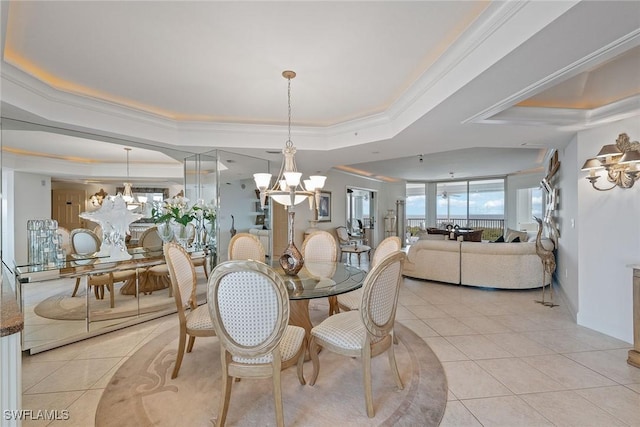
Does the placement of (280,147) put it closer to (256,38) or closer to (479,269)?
(256,38)

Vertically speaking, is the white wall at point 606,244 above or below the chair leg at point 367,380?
above

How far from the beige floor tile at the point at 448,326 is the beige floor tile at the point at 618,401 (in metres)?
1.11

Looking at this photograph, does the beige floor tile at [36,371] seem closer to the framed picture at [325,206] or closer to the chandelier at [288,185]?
the chandelier at [288,185]

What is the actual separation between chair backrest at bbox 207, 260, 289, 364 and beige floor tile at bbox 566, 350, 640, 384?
273cm

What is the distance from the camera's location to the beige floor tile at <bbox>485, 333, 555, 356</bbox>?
272cm

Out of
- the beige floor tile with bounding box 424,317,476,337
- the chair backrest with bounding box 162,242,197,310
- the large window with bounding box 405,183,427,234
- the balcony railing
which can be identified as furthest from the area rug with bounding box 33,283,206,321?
the large window with bounding box 405,183,427,234

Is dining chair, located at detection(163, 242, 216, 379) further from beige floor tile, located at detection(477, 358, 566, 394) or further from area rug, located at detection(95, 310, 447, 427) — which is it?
beige floor tile, located at detection(477, 358, 566, 394)

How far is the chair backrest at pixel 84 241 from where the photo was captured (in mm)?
3488

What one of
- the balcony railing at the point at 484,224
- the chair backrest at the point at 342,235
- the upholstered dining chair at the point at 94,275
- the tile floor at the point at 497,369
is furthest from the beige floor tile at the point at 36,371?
the balcony railing at the point at 484,224

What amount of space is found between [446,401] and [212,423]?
1.58 meters

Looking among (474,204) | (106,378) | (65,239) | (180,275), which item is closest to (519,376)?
(180,275)

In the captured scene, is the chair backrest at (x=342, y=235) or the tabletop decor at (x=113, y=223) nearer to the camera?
the tabletop decor at (x=113, y=223)

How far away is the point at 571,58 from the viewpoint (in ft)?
6.12

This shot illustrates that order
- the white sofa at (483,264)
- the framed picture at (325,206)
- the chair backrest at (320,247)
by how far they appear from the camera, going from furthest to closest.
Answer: the framed picture at (325,206) < the white sofa at (483,264) < the chair backrest at (320,247)
